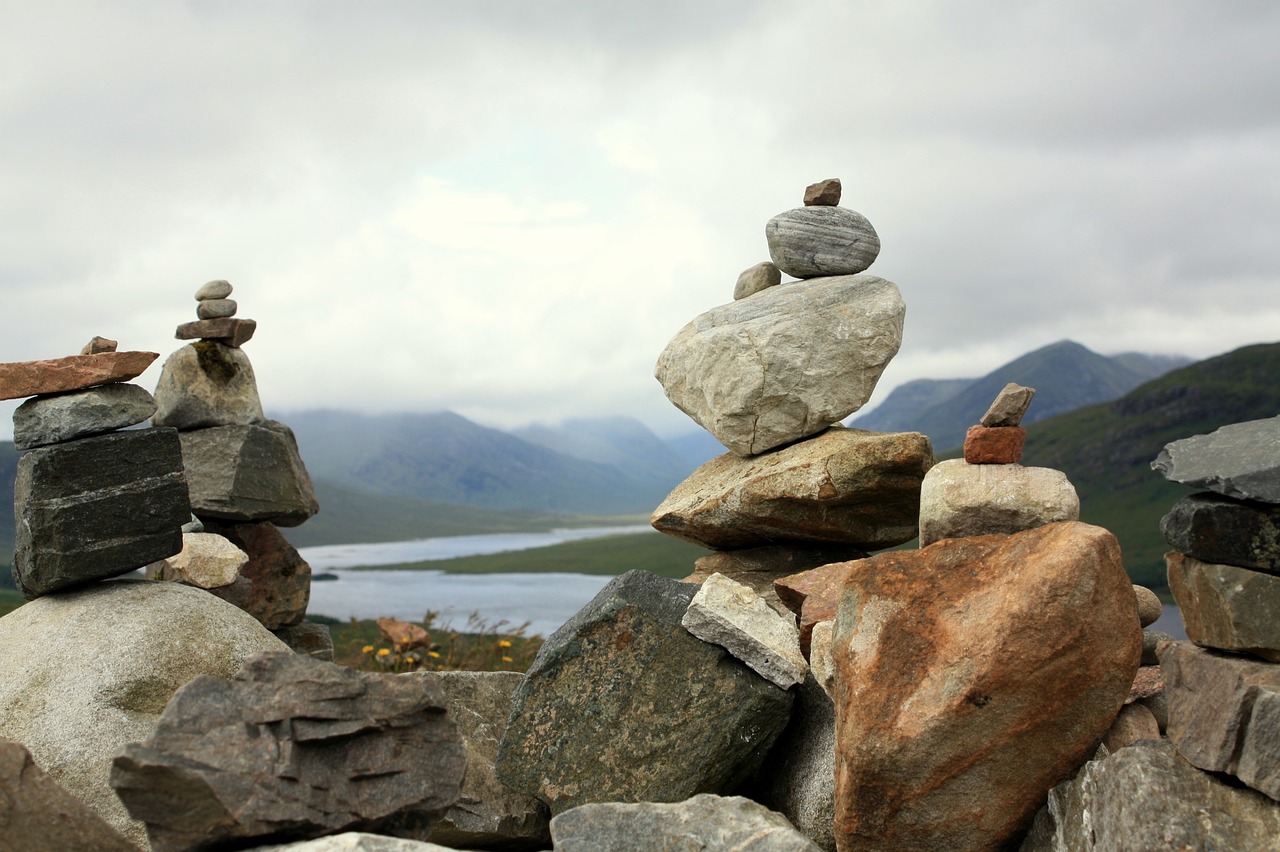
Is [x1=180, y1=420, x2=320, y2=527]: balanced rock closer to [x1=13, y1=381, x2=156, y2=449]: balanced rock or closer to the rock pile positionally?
the rock pile

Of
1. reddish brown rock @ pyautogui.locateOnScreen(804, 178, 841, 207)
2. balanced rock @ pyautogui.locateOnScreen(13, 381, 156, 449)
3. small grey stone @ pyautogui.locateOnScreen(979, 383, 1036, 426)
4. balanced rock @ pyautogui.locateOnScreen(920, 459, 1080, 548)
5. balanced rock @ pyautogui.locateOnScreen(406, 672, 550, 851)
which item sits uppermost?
reddish brown rock @ pyautogui.locateOnScreen(804, 178, 841, 207)

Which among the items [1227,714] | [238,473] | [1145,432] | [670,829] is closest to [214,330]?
[238,473]

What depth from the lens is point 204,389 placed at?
15.5m

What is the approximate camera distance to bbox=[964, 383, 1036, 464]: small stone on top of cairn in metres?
10.1

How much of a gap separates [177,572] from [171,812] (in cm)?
815

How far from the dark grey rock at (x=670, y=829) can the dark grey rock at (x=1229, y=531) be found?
3.87 meters

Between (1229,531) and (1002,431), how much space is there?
2461 mm

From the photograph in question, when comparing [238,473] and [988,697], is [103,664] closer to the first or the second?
[238,473]

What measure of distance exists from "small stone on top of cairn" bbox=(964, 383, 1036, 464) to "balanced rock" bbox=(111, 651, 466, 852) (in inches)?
224

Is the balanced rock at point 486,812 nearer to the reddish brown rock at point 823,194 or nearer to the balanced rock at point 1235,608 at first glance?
the balanced rock at point 1235,608

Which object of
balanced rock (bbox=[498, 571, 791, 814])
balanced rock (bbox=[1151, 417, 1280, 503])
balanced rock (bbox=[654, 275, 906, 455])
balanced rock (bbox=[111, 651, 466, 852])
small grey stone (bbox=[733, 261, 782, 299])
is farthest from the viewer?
small grey stone (bbox=[733, 261, 782, 299])

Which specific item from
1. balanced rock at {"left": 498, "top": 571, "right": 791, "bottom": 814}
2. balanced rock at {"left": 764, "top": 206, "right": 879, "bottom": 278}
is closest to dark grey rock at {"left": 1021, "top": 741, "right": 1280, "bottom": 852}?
balanced rock at {"left": 498, "top": 571, "right": 791, "bottom": 814}

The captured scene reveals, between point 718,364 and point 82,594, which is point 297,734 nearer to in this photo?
point 82,594

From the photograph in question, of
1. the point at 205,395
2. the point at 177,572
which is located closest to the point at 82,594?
the point at 177,572
